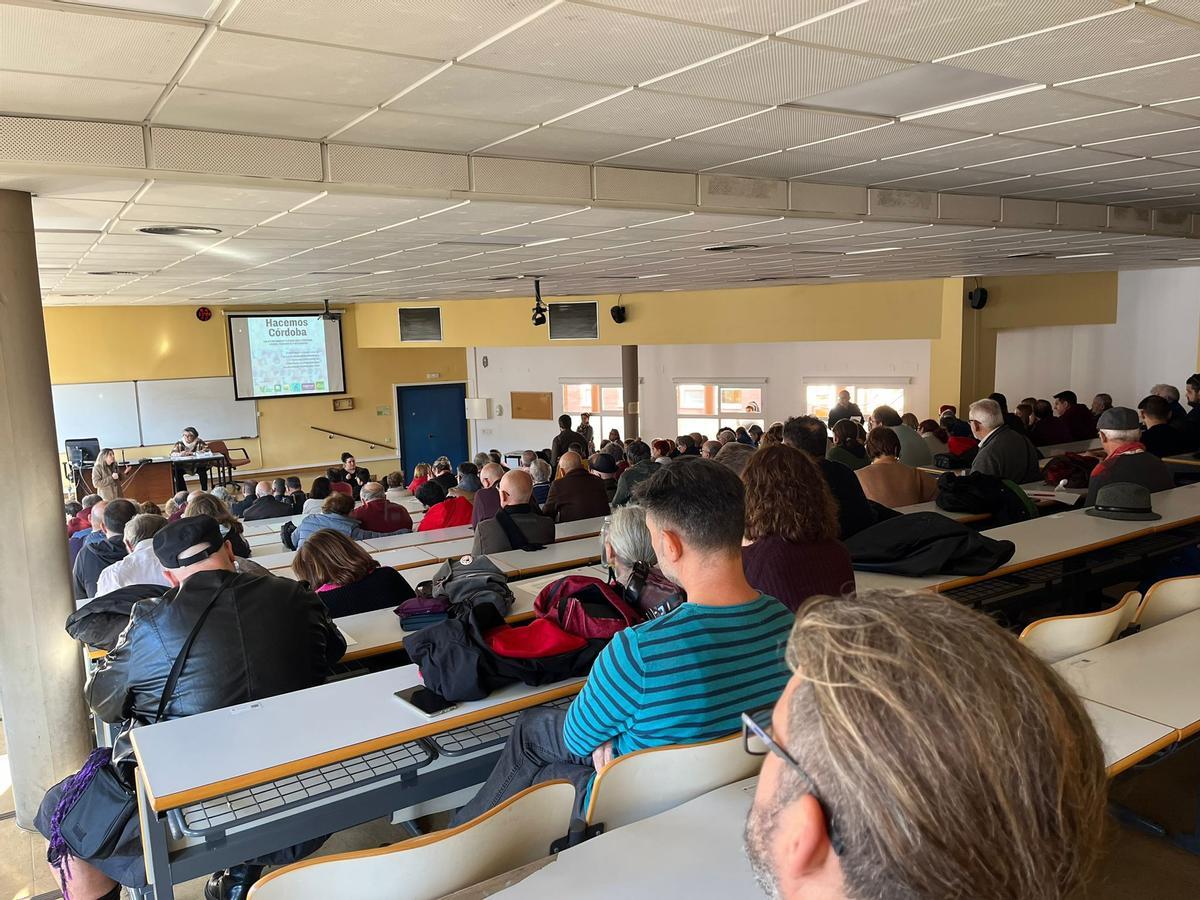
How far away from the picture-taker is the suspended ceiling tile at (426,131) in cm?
318

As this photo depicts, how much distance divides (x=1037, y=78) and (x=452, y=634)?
2.69m

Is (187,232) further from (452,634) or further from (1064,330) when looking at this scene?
(1064,330)

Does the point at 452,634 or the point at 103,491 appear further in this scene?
the point at 103,491

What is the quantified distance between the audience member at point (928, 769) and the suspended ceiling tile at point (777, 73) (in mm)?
2074

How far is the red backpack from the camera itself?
268 centimetres

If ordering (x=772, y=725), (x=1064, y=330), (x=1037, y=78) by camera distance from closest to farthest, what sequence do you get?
(x=772, y=725), (x=1037, y=78), (x=1064, y=330)

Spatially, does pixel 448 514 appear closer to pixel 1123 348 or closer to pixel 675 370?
pixel 675 370

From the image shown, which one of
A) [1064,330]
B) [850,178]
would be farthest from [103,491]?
[1064,330]

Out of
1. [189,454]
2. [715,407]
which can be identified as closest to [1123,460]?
[715,407]

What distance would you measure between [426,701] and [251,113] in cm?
217

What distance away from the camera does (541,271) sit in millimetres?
8484

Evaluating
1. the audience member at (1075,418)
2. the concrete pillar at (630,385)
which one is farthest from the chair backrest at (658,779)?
the concrete pillar at (630,385)

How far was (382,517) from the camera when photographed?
261 inches

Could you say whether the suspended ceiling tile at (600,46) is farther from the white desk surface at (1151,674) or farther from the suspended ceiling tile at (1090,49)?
the white desk surface at (1151,674)
